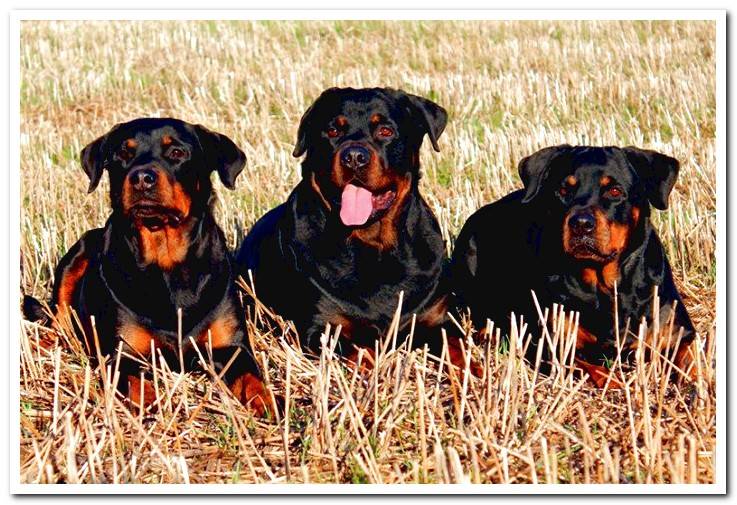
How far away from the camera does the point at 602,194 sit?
Answer: 5250 millimetres

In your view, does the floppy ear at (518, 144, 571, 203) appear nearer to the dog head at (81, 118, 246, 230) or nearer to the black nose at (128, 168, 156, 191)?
the dog head at (81, 118, 246, 230)

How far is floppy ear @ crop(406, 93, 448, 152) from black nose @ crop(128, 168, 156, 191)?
1447mm

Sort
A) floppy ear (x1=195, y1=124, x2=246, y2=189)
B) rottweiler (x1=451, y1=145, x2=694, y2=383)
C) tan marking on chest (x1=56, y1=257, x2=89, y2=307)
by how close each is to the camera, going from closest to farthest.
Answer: rottweiler (x1=451, y1=145, x2=694, y2=383)
floppy ear (x1=195, y1=124, x2=246, y2=189)
tan marking on chest (x1=56, y1=257, x2=89, y2=307)

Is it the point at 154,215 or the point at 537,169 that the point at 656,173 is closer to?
the point at 537,169

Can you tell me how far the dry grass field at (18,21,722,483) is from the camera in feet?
13.7

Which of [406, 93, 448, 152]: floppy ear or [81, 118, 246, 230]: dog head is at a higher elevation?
[406, 93, 448, 152]: floppy ear

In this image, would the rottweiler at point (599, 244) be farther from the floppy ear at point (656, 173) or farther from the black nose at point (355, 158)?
the black nose at point (355, 158)

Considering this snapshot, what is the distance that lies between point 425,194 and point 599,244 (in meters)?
2.96

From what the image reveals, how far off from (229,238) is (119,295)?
226cm

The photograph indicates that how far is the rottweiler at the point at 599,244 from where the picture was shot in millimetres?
5188

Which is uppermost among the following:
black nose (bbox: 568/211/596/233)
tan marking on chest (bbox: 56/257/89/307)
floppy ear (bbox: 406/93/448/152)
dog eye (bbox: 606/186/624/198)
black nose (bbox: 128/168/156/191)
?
floppy ear (bbox: 406/93/448/152)

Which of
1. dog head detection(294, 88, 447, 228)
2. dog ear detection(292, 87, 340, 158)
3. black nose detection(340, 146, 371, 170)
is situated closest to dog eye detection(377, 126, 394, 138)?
dog head detection(294, 88, 447, 228)

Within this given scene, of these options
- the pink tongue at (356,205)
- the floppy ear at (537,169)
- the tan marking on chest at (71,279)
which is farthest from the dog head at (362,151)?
the tan marking on chest at (71,279)
